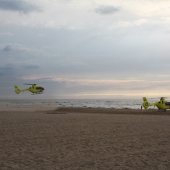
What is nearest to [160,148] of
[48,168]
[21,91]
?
[48,168]

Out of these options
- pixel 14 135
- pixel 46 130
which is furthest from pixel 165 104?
pixel 14 135

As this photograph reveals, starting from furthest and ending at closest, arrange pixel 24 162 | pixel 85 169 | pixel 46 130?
pixel 46 130 → pixel 24 162 → pixel 85 169

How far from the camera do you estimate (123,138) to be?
15539 mm

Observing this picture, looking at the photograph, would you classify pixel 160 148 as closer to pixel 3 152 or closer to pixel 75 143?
pixel 75 143

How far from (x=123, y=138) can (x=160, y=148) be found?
2698 millimetres

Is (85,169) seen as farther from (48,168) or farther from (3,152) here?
(3,152)

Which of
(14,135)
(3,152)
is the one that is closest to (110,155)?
(3,152)

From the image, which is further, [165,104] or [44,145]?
[165,104]

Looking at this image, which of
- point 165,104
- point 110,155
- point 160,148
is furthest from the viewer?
point 165,104

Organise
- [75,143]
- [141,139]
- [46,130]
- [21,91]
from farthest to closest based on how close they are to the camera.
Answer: [21,91] → [46,130] → [141,139] → [75,143]

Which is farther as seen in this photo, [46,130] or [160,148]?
[46,130]

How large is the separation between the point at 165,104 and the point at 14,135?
25.3m

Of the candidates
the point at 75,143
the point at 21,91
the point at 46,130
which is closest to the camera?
the point at 75,143

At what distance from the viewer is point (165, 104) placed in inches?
1535
